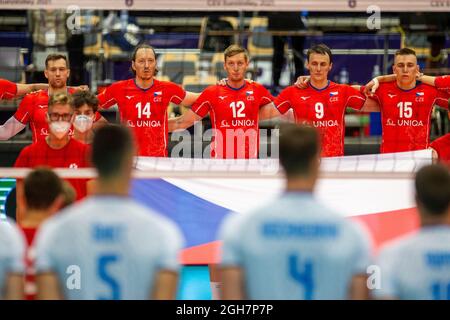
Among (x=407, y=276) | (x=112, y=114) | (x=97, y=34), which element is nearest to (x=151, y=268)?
(x=407, y=276)

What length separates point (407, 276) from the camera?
13.9 ft

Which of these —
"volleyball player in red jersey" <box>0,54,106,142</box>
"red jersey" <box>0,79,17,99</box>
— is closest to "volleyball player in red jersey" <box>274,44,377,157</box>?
"volleyball player in red jersey" <box>0,54,106,142</box>

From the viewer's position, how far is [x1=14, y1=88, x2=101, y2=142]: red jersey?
9.38 m

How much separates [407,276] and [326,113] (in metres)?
5.55

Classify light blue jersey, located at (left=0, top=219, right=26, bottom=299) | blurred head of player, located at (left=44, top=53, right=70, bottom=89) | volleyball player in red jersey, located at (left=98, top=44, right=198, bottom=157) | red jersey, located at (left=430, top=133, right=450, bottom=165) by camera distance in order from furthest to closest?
volleyball player in red jersey, located at (left=98, top=44, right=198, bottom=157), blurred head of player, located at (left=44, top=53, right=70, bottom=89), red jersey, located at (left=430, top=133, right=450, bottom=165), light blue jersey, located at (left=0, top=219, right=26, bottom=299)

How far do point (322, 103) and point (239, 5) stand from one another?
2721mm

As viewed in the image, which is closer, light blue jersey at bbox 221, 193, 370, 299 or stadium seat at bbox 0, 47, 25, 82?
light blue jersey at bbox 221, 193, 370, 299

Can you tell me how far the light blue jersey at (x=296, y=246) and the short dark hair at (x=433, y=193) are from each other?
11.8 inches

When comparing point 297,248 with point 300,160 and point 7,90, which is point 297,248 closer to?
point 300,160

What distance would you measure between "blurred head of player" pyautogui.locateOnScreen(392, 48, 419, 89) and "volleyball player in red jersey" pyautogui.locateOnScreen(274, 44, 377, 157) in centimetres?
46

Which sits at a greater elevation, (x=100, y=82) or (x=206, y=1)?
(x=206, y=1)

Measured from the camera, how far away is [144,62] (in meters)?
9.84

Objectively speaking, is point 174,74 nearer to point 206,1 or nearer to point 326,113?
point 206,1

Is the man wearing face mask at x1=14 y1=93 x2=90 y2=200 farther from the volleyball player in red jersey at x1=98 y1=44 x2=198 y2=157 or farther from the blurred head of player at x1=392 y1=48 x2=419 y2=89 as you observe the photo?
the blurred head of player at x1=392 y1=48 x2=419 y2=89
